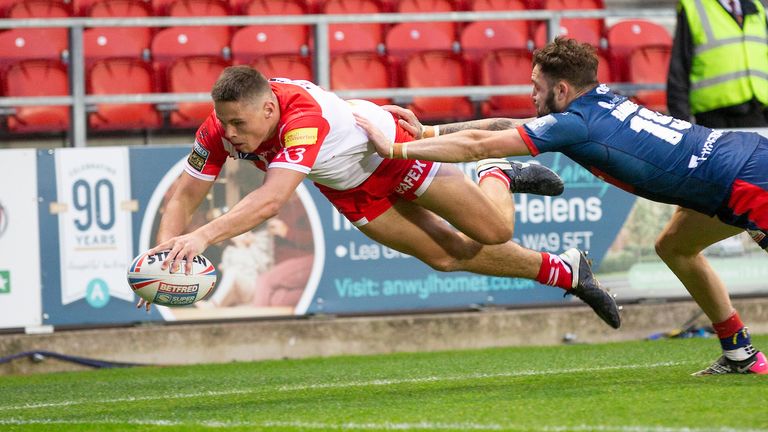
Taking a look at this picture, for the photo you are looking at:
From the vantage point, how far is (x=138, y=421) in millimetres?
6660

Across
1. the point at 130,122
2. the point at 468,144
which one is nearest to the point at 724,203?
the point at 468,144

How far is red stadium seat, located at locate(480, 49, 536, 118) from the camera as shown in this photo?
41.2ft

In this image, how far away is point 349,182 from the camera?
25.5ft

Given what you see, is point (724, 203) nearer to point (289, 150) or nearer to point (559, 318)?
point (289, 150)

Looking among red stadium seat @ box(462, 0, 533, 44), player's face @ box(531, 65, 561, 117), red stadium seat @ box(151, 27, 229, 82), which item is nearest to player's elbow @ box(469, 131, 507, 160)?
player's face @ box(531, 65, 561, 117)

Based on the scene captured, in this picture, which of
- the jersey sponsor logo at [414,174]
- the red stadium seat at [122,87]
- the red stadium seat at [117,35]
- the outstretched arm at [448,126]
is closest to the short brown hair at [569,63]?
the outstretched arm at [448,126]

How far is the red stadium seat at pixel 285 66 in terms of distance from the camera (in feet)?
39.7

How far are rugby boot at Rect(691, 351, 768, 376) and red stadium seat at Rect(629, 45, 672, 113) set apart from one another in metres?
5.48

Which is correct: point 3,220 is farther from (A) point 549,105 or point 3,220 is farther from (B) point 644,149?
(B) point 644,149

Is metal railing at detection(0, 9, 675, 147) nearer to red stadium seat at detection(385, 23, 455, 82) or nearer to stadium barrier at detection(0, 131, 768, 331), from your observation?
stadium barrier at detection(0, 131, 768, 331)

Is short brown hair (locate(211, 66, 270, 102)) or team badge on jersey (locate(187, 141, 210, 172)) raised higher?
short brown hair (locate(211, 66, 270, 102))

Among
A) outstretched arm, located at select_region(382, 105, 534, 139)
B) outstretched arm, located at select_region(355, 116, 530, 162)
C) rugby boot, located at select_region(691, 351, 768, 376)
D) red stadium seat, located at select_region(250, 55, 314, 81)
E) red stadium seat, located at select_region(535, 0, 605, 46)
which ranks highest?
red stadium seat, located at select_region(535, 0, 605, 46)

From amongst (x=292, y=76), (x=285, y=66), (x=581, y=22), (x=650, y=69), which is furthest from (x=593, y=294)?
(x=581, y=22)

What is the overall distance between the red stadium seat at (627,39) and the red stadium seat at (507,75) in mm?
1068
